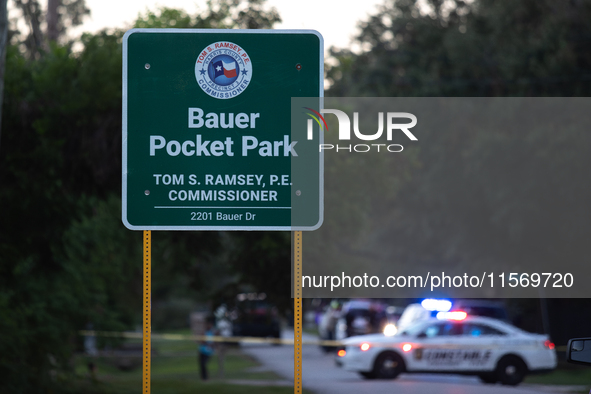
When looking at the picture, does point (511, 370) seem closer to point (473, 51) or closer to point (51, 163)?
point (51, 163)

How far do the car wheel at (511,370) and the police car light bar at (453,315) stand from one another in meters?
1.22

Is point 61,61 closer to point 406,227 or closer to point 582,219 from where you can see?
point 582,219

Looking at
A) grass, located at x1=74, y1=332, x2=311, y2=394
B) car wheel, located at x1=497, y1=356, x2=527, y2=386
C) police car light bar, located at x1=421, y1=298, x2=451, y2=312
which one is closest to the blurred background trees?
grass, located at x1=74, y1=332, x2=311, y2=394

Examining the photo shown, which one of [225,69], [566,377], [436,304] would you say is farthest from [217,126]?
[566,377]

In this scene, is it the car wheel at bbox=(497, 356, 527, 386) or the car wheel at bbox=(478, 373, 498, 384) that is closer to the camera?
the car wheel at bbox=(497, 356, 527, 386)

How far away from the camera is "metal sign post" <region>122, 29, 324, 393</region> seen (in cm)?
529

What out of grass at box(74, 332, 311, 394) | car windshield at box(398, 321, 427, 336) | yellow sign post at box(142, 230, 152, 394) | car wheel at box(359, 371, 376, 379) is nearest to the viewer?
yellow sign post at box(142, 230, 152, 394)

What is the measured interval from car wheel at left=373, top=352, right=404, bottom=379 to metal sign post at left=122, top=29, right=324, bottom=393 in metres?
12.6

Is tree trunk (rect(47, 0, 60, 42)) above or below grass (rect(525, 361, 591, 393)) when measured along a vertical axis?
above

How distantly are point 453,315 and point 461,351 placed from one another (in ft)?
2.55

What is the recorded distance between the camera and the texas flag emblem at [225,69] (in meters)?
5.30

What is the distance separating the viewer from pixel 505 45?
95.2 ft

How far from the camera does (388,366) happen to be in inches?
684

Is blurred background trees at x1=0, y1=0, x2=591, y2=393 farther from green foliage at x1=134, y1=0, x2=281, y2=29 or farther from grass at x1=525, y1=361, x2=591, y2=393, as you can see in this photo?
grass at x1=525, y1=361, x2=591, y2=393
